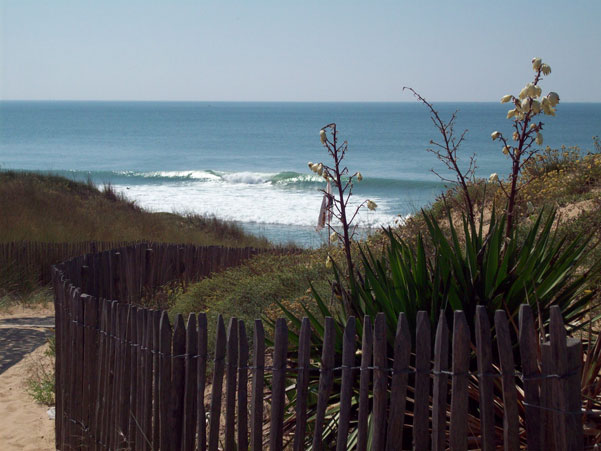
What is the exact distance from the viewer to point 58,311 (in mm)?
5406

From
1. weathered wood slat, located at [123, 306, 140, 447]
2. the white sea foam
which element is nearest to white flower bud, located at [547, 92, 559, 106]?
weathered wood slat, located at [123, 306, 140, 447]

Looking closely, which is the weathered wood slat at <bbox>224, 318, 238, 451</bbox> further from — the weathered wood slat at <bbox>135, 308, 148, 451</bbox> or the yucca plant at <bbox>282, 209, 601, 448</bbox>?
the weathered wood slat at <bbox>135, 308, 148, 451</bbox>

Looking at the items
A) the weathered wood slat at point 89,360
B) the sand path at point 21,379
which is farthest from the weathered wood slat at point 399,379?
the sand path at point 21,379

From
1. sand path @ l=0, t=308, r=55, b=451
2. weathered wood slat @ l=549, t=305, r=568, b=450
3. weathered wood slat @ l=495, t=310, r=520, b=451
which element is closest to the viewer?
weathered wood slat @ l=549, t=305, r=568, b=450

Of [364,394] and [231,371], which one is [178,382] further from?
[364,394]

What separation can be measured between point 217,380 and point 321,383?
0.63 m

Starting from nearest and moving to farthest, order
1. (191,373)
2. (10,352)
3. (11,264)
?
(191,373)
(10,352)
(11,264)

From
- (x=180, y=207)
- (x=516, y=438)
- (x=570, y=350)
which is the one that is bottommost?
(x=180, y=207)

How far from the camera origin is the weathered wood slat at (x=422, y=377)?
8.75ft

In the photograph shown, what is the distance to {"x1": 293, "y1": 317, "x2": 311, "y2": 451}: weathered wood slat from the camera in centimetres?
297

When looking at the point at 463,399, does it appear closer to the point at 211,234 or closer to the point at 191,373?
the point at 191,373

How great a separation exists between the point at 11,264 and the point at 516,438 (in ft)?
34.6

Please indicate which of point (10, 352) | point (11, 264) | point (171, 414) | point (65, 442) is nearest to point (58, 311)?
point (65, 442)

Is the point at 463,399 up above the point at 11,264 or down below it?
above
